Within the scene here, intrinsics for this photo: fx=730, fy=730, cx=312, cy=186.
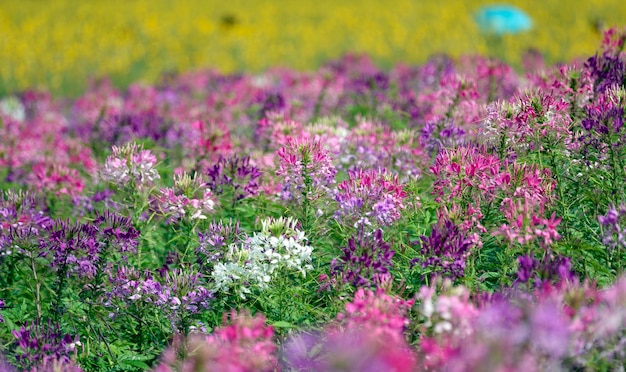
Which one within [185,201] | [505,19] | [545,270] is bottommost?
[505,19]

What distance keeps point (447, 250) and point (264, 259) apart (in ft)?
2.55

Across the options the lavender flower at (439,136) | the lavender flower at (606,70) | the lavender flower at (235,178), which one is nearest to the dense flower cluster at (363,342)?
the lavender flower at (235,178)

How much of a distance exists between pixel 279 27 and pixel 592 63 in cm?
1325

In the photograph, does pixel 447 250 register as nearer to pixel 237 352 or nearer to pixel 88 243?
pixel 237 352

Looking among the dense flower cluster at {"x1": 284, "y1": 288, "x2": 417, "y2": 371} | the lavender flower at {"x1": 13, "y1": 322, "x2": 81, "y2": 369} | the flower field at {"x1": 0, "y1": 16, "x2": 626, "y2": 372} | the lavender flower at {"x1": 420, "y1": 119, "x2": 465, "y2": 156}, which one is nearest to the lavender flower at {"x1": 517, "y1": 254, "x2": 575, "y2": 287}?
the flower field at {"x1": 0, "y1": 16, "x2": 626, "y2": 372}

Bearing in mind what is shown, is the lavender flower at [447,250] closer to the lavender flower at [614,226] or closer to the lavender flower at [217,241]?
the lavender flower at [614,226]

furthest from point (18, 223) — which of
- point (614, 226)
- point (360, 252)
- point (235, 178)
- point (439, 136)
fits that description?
point (614, 226)

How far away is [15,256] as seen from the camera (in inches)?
140

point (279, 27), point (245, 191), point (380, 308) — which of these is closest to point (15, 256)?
point (245, 191)

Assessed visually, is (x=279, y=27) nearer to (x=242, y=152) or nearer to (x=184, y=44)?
(x=184, y=44)

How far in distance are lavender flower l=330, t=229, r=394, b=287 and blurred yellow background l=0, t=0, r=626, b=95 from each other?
946 centimetres

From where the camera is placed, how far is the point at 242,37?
15.3 m

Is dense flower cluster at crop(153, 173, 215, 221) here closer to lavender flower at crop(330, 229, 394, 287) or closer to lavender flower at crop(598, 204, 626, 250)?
lavender flower at crop(330, 229, 394, 287)

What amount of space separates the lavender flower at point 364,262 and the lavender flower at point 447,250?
0.15 meters
